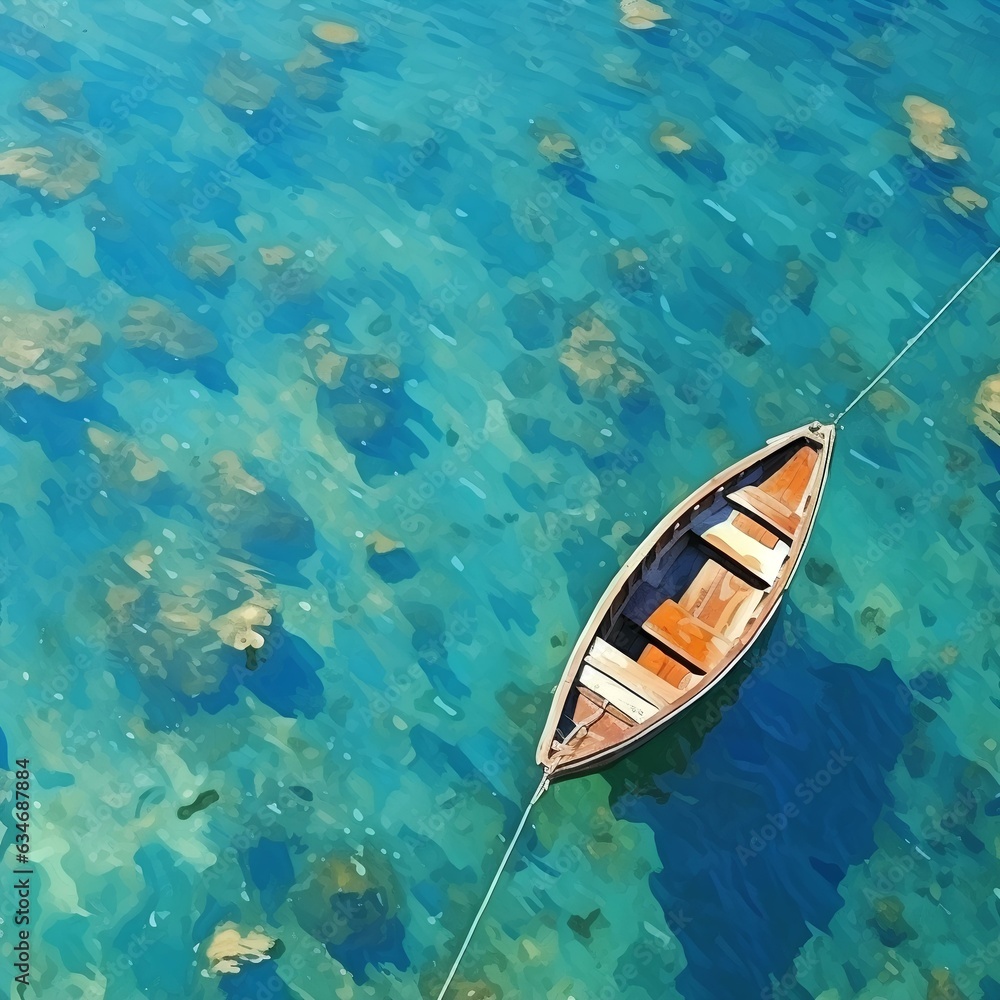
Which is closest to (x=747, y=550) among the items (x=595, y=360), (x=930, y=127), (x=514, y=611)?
(x=514, y=611)

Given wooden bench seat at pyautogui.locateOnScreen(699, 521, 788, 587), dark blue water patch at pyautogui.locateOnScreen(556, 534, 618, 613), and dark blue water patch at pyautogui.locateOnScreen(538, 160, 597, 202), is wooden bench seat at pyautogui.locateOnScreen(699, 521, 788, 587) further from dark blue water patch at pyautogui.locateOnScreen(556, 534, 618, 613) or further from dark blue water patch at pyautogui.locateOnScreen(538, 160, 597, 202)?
dark blue water patch at pyautogui.locateOnScreen(538, 160, 597, 202)

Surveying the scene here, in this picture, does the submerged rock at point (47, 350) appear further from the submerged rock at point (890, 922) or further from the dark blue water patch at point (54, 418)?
the submerged rock at point (890, 922)

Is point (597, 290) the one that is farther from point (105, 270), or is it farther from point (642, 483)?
point (105, 270)

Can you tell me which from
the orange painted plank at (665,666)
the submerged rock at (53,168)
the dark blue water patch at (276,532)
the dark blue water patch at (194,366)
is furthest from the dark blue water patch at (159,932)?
the submerged rock at (53,168)

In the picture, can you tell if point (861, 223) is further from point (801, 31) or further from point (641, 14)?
point (641, 14)

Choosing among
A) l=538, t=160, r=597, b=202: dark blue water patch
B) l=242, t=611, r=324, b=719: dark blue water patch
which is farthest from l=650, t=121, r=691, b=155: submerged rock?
l=242, t=611, r=324, b=719: dark blue water patch

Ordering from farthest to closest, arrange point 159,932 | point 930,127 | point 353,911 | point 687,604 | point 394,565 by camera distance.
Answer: point 930,127
point 394,565
point 687,604
point 353,911
point 159,932

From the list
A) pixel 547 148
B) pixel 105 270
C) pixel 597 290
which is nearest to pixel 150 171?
pixel 105 270
